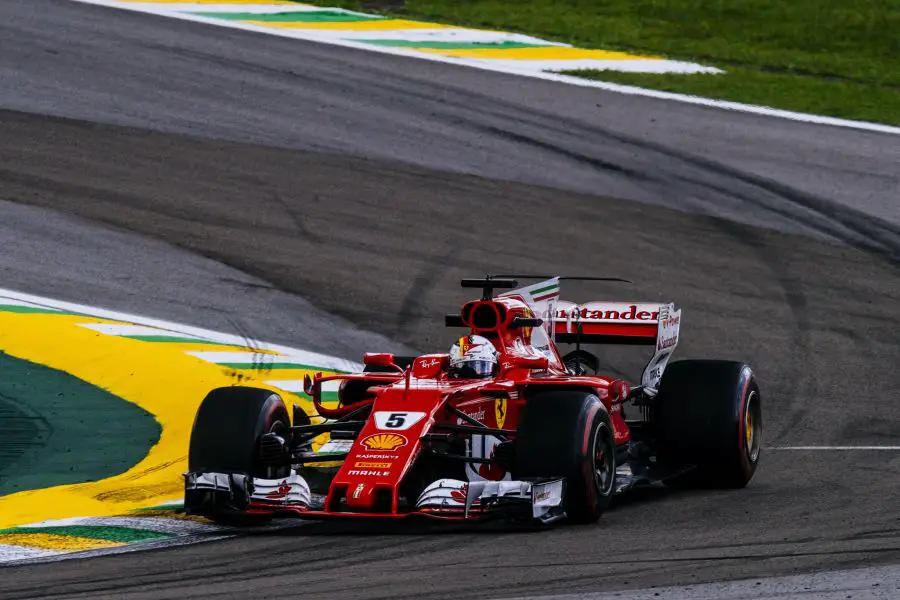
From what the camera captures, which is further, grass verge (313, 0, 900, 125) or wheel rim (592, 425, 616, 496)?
grass verge (313, 0, 900, 125)

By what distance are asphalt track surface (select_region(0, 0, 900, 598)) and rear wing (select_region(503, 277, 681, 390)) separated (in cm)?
107

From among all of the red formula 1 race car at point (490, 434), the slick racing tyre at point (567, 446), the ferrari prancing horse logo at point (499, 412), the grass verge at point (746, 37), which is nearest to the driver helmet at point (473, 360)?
the red formula 1 race car at point (490, 434)

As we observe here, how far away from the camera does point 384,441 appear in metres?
9.14

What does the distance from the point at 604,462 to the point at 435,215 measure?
819 cm

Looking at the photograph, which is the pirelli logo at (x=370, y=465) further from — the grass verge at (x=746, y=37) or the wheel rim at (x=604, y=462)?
the grass verge at (x=746, y=37)

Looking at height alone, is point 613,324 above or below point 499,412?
above

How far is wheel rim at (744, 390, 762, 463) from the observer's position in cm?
1063

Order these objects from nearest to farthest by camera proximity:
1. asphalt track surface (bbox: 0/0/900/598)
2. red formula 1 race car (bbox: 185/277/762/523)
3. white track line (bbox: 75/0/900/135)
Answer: red formula 1 race car (bbox: 185/277/762/523) < asphalt track surface (bbox: 0/0/900/598) < white track line (bbox: 75/0/900/135)

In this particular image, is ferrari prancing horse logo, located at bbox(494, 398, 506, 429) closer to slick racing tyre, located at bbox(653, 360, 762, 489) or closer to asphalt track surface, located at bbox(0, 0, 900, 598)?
asphalt track surface, located at bbox(0, 0, 900, 598)

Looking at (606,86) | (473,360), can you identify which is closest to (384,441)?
(473,360)

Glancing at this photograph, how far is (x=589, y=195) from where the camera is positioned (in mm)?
18062

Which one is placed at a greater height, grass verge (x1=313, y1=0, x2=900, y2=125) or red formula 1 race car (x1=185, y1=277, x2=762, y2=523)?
grass verge (x1=313, y1=0, x2=900, y2=125)

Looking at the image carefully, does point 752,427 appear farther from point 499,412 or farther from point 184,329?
point 184,329

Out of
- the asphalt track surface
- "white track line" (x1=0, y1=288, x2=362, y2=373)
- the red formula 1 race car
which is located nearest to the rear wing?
the red formula 1 race car
